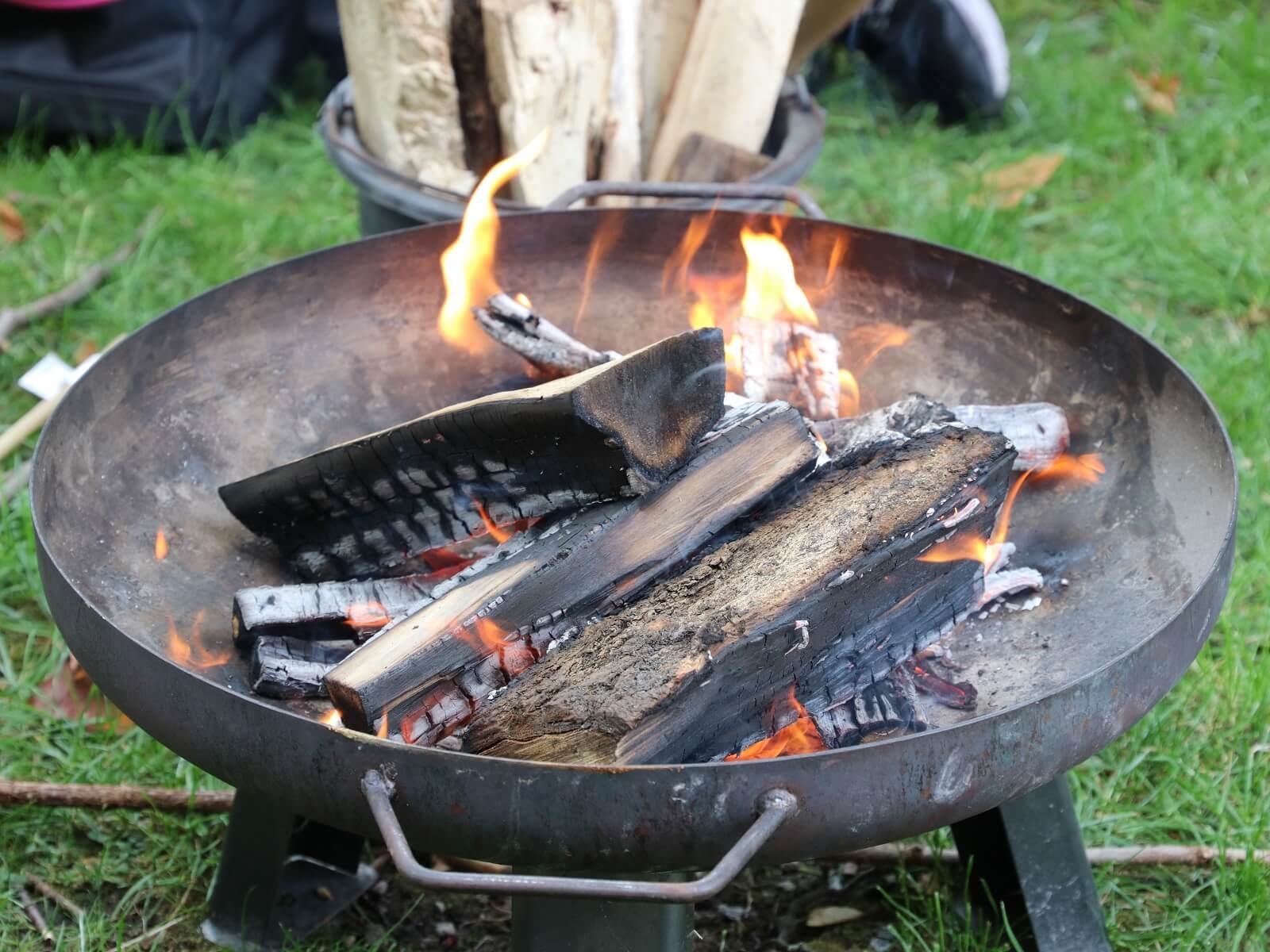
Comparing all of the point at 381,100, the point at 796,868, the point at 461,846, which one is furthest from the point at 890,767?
the point at 381,100

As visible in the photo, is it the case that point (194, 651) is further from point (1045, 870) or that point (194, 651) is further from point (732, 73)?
point (732, 73)

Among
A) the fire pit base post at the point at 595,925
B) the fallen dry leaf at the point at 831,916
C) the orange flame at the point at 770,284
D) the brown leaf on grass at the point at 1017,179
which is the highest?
the orange flame at the point at 770,284

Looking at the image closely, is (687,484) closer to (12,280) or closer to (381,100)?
(381,100)

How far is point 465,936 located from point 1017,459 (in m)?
1.05

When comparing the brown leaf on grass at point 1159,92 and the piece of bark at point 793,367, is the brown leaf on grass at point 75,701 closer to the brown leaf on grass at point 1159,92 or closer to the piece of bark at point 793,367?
the piece of bark at point 793,367

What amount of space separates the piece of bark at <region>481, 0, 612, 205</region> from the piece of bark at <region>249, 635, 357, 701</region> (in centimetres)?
131

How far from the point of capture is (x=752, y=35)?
272 cm

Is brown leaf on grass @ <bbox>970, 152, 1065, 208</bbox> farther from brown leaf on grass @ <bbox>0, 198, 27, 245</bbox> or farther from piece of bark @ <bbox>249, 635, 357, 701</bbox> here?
piece of bark @ <bbox>249, 635, 357, 701</bbox>

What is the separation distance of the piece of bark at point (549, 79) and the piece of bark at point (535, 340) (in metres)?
0.79

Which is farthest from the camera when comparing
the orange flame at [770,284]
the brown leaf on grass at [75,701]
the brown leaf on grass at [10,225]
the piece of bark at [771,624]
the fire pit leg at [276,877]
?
the brown leaf on grass at [10,225]

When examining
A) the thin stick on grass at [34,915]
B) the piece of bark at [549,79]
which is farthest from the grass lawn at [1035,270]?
the piece of bark at [549,79]

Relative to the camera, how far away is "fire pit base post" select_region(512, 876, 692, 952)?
4.78 feet

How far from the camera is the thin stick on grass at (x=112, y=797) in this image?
78.0 inches

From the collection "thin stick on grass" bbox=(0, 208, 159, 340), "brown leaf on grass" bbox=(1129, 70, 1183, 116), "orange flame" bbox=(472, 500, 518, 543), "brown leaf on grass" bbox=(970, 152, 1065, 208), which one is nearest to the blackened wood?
"orange flame" bbox=(472, 500, 518, 543)
